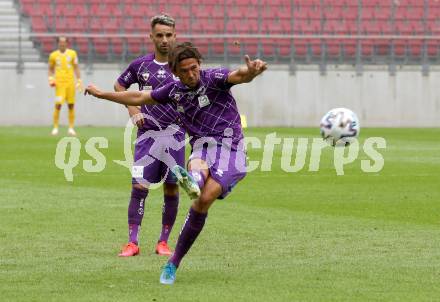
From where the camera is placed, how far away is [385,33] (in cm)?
3525

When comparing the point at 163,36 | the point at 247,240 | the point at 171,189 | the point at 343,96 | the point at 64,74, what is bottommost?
the point at 343,96

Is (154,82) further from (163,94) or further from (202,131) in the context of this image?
(202,131)

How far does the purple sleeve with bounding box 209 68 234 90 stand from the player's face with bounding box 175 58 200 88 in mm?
126

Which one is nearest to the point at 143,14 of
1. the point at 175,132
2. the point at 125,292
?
the point at 175,132

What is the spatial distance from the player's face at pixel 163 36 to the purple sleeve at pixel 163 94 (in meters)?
1.23

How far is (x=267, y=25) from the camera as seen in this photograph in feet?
114

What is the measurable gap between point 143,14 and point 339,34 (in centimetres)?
623

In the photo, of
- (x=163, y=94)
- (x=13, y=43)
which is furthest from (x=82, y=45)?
(x=163, y=94)

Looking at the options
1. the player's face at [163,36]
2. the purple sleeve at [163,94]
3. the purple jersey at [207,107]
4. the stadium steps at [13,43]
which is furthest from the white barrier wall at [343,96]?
the purple jersey at [207,107]

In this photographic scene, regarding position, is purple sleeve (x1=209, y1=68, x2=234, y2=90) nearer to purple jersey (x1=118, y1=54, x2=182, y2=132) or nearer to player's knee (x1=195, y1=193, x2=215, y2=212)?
player's knee (x1=195, y1=193, x2=215, y2=212)

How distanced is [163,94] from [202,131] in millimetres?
414

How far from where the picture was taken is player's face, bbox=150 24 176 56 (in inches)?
377

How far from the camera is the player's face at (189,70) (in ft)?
26.0

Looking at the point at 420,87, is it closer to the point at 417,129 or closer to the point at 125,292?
the point at 417,129
